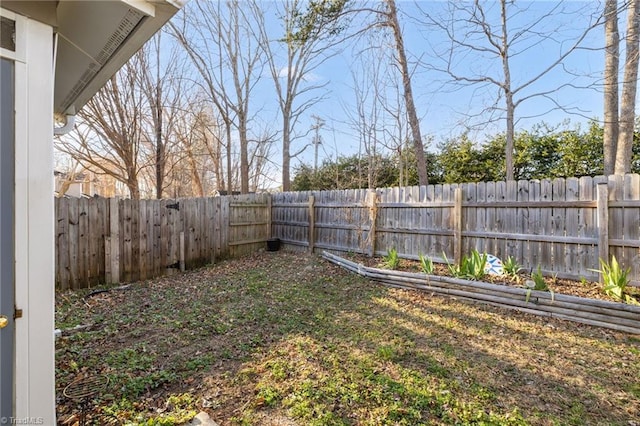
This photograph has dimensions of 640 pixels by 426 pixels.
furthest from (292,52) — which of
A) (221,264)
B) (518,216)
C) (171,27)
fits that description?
(518,216)

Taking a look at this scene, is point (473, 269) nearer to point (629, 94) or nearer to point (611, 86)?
point (629, 94)

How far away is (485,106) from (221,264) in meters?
7.40

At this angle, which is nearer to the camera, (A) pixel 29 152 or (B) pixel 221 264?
(A) pixel 29 152

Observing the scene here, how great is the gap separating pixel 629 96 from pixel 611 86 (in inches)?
14.5

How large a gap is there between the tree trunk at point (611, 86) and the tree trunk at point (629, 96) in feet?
0.54

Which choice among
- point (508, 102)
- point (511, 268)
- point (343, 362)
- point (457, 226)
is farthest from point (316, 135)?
point (343, 362)

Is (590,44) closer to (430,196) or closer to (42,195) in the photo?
(430,196)

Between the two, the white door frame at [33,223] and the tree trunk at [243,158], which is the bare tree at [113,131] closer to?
the tree trunk at [243,158]

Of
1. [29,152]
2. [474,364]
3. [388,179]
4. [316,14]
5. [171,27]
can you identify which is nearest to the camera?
[29,152]

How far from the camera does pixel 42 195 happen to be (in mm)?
1534

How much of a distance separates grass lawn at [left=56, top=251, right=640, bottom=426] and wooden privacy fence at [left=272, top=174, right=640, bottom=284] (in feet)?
4.29

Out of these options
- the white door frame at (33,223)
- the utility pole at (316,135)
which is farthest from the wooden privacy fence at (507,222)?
the utility pole at (316,135)

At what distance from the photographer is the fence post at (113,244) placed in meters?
5.43

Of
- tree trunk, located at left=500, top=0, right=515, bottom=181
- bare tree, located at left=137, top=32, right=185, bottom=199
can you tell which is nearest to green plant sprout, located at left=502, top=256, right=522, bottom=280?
tree trunk, located at left=500, top=0, right=515, bottom=181
